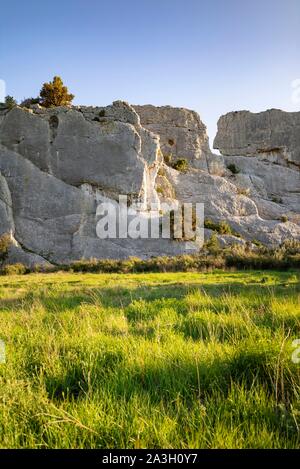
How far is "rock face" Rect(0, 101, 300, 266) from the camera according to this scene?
1321 inches

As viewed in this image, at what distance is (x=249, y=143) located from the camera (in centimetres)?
6041

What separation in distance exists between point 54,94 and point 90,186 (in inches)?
478

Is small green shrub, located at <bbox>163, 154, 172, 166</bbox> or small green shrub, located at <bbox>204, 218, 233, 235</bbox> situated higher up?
small green shrub, located at <bbox>163, 154, 172, 166</bbox>

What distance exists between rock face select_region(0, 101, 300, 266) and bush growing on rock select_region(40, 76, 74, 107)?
4.23 m

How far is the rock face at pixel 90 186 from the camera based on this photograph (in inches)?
1321

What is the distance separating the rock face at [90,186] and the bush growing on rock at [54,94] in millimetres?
4234

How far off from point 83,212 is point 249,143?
114 ft

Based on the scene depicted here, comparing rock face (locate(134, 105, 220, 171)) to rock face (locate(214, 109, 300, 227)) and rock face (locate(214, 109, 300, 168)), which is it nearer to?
rock face (locate(214, 109, 300, 227))

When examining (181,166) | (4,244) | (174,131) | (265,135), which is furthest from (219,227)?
(265,135)

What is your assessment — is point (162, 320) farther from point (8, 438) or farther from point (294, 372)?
point (8, 438)

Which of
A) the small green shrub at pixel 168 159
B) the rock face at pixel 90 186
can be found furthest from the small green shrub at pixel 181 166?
the rock face at pixel 90 186

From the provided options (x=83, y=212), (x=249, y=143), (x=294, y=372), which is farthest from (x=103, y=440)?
(x=249, y=143)

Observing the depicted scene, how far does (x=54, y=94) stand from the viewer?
41656mm

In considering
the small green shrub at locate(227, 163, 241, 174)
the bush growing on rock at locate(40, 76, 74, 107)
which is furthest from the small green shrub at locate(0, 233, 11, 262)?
the small green shrub at locate(227, 163, 241, 174)
